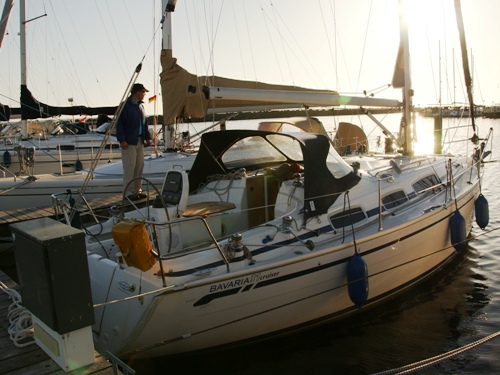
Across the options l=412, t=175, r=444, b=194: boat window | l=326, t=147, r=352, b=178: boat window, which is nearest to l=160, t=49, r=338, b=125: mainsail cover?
l=326, t=147, r=352, b=178: boat window

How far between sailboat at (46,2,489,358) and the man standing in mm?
1075

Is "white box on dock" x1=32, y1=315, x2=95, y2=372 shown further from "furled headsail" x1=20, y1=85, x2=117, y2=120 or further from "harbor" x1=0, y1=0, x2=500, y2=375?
"furled headsail" x1=20, y1=85, x2=117, y2=120

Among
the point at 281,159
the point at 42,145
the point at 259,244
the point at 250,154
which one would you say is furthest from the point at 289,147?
the point at 42,145

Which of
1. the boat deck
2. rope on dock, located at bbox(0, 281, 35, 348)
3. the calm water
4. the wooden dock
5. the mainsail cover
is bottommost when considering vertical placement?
the calm water

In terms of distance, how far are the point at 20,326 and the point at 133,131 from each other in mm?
4724

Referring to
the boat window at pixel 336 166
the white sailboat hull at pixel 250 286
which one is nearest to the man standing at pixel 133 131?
the white sailboat hull at pixel 250 286

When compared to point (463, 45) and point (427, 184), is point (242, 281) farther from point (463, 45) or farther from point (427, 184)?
point (463, 45)

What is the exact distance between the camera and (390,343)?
610cm

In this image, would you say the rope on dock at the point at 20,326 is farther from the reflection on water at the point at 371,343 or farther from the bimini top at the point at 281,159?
the bimini top at the point at 281,159

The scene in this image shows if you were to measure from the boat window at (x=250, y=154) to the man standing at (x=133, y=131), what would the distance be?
6.46 ft

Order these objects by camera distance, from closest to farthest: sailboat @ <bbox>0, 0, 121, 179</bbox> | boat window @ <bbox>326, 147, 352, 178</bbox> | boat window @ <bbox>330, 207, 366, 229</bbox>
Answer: boat window @ <bbox>330, 207, 366, 229</bbox>
boat window @ <bbox>326, 147, 352, 178</bbox>
sailboat @ <bbox>0, 0, 121, 179</bbox>

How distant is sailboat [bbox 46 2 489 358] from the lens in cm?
471

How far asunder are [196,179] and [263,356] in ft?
8.90

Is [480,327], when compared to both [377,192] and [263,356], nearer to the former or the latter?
[377,192]
